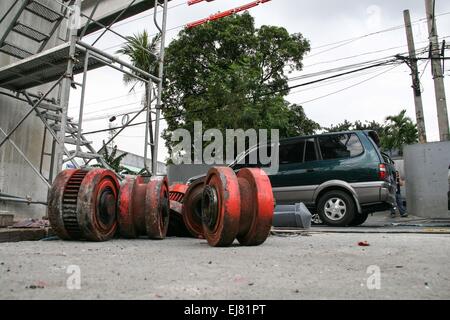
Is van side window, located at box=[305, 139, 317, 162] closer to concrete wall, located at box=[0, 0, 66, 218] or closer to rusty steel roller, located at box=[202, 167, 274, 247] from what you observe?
rusty steel roller, located at box=[202, 167, 274, 247]

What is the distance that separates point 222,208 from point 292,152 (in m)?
5.35

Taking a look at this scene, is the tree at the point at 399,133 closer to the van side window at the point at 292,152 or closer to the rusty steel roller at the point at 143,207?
the van side window at the point at 292,152

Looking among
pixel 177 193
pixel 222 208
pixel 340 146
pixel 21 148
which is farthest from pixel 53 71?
pixel 340 146

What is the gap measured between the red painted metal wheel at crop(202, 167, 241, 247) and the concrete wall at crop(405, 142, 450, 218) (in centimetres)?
936

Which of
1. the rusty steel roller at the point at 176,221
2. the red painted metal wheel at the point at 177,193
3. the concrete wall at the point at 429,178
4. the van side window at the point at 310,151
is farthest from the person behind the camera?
the concrete wall at the point at 429,178

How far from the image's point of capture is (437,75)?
46.4ft

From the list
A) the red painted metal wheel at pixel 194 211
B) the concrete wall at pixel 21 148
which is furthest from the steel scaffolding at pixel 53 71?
the red painted metal wheel at pixel 194 211

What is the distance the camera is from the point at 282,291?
2.26 metres

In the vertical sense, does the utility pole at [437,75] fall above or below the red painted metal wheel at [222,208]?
above

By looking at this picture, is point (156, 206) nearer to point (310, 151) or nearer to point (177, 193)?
point (177, 193)

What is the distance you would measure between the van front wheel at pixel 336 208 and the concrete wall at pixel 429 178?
15.4 ft

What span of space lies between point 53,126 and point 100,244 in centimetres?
406

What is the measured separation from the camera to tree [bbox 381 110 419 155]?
128 feet

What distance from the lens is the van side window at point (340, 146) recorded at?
339 inches
